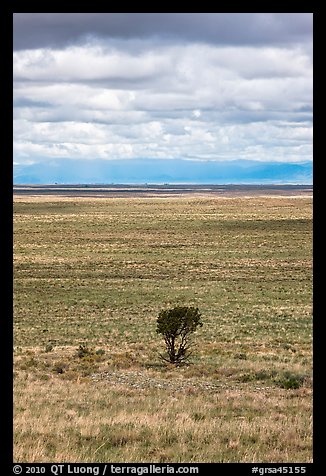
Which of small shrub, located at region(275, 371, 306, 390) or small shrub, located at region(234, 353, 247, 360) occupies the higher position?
small shrub, located at region(275, 371, 306, 390)

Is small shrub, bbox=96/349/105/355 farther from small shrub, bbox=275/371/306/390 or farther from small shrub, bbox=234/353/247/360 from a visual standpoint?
small shrub, bbox=275/371/306/390

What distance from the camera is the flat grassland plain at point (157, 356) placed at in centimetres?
739

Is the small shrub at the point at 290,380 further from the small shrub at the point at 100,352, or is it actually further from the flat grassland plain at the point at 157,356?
the small shrub at the point at 100,352

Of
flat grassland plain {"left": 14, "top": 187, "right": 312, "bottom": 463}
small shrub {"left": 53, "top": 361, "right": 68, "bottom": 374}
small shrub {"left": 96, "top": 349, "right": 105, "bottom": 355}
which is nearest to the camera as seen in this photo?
flat grassland plain {"left": 14, "top": 187, "right": 312, "bottom": 463}

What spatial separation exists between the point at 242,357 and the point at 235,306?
14667mm

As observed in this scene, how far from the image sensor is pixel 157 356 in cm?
1917

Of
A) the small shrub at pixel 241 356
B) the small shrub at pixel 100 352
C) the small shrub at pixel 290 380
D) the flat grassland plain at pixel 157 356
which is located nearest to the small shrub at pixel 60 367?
the flat grassland plain at pixel 157 356

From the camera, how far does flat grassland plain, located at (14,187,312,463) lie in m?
7.39

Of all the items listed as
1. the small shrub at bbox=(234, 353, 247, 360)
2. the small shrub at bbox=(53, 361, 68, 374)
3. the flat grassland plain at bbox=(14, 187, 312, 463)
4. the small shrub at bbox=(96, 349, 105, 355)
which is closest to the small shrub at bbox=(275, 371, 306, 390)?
the flat grassland plain at bbox=(14, 187, 312, 463)
